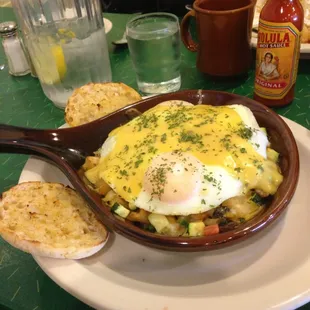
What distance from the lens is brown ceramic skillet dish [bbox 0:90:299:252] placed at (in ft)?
2.42

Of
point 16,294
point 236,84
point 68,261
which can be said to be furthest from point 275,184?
point 236,84

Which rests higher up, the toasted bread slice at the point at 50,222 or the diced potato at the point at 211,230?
the diced potato at the point at 211,230

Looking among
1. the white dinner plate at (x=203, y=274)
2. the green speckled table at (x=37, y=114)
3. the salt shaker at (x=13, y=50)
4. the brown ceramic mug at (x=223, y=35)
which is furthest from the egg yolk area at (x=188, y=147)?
the salt shaker at (x=13, y=50)

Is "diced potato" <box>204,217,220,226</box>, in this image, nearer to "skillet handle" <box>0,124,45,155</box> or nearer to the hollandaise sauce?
the hollandaise sauce

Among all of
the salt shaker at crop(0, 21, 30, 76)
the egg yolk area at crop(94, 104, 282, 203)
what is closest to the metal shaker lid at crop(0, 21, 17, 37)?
the salt shaker at crop(0, 21, 30, 76)

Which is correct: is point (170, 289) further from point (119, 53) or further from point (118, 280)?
point (119, 53)

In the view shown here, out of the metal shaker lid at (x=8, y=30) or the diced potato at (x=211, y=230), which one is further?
the metal shaker lid at (x=8, y=30)

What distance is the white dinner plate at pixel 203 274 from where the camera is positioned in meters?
0.68

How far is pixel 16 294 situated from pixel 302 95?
3.51 feet

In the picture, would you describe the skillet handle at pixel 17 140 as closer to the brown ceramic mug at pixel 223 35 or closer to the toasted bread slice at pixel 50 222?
the toasted bread slice at pixel 50 222

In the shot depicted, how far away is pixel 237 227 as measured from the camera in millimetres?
750

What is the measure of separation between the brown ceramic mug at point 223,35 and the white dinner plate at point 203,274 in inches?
24.7

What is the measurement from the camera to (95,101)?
47.1 inches

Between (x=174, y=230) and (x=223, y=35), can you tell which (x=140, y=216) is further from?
(x=223, y=35)
